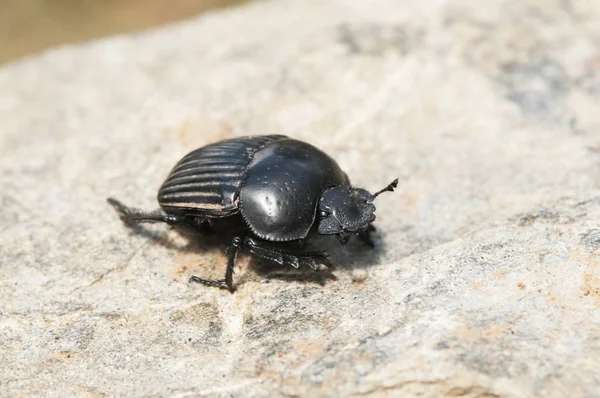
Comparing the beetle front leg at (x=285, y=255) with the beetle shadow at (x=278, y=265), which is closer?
the beetle front leg at (x=285, y=255)

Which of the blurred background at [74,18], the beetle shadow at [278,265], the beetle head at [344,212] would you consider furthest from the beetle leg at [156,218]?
the blurred background at [74,18]

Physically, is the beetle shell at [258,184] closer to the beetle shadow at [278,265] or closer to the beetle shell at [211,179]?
the beetle shell at [211,179]

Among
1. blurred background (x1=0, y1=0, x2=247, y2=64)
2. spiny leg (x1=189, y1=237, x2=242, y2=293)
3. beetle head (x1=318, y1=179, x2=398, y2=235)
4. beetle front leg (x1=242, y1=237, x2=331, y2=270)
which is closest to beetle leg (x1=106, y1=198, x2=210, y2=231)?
spiny leg (x1=189, y1=237, x2=242, y2=293)

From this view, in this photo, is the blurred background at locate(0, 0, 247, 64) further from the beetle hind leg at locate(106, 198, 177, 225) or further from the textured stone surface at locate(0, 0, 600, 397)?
the beetle hind leg at locate(106, 198, 177, 225)

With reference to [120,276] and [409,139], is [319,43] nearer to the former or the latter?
[409,139]

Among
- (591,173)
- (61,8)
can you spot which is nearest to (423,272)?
(591,173)

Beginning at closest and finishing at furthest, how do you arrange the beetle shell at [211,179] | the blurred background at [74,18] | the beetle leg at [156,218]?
the beetle shell at [211,179] < the beetle leg at [156,218] < the blurred background at [74,18]
